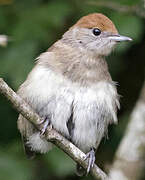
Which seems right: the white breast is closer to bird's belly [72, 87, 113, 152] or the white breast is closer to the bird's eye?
bird's belly [72, 87, 113, 152]

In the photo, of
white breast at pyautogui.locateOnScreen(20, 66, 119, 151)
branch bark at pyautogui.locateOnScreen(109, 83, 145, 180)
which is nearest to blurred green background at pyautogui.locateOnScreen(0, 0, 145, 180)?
A: branch bark at pyautogui.locateOnScreen(109, 83, 145, 180)

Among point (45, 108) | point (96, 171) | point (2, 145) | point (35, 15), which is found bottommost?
point (2, 145)

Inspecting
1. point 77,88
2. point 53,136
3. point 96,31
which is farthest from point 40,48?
point 53,136

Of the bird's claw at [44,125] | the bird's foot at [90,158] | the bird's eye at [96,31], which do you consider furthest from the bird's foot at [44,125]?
the bird's eye at [96,31]

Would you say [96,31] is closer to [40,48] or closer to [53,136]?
[40,48]

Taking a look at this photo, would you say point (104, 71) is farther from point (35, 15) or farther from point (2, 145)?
point (2, 145)

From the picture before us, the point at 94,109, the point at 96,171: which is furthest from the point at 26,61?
the point at 96,171
